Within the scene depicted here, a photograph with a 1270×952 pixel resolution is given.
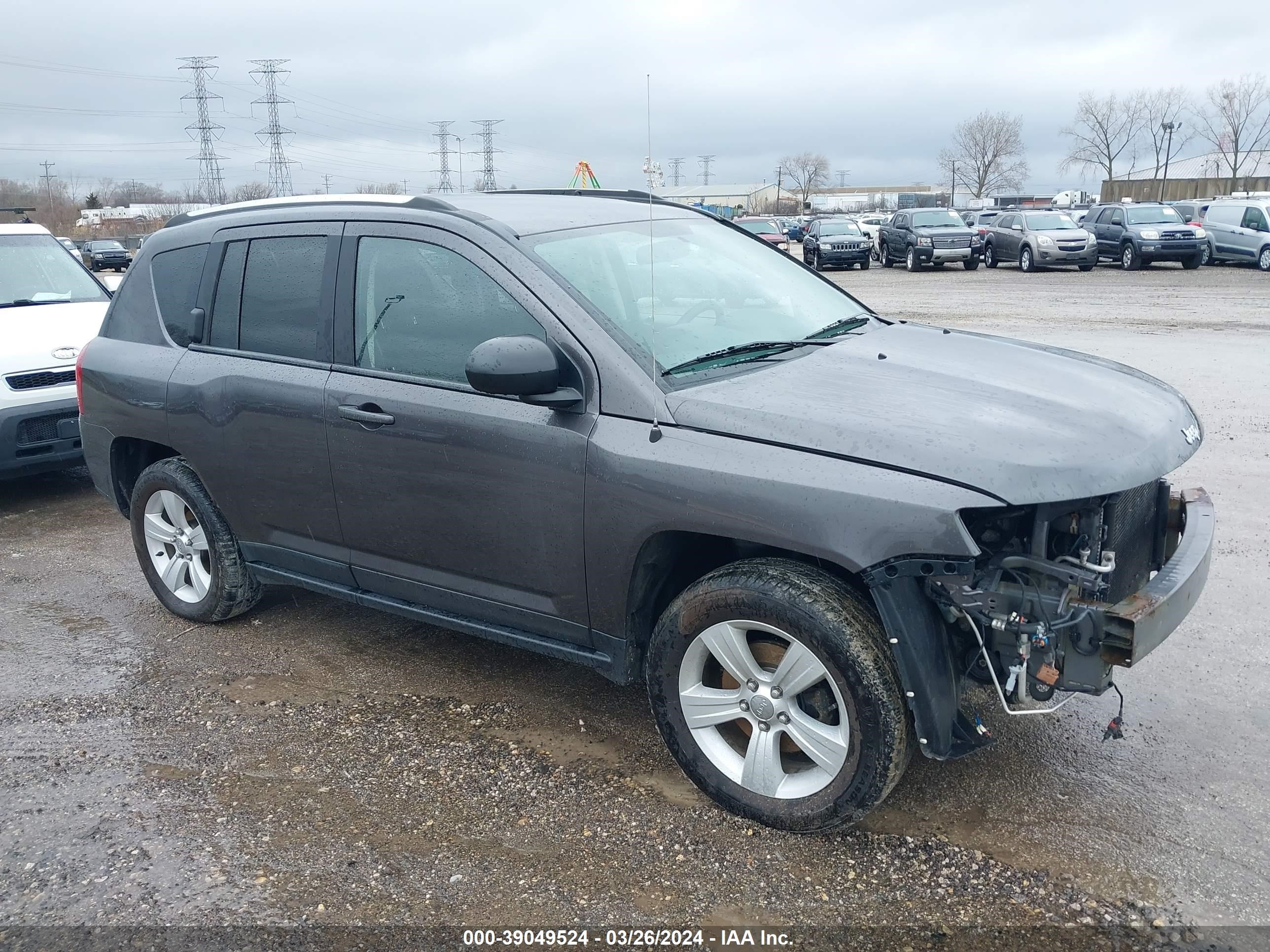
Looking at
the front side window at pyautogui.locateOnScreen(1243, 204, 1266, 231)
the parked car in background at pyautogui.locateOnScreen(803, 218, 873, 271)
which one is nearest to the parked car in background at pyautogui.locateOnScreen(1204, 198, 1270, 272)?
the front side window at pyautogui.locateOnScreen(1243, 204, 1266, 231)

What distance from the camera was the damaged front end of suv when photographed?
2.81m

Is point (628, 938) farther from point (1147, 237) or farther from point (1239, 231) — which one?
point (1239, 231)

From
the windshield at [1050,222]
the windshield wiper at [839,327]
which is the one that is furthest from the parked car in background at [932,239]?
the windshield wiper at [839,327]

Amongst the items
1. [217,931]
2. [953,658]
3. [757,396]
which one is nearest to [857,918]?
[953,658]

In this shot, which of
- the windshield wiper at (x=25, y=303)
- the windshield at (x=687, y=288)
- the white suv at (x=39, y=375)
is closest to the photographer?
the windshield at (x=687, y=288)

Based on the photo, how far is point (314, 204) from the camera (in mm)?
4402

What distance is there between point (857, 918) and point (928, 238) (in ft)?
93.9

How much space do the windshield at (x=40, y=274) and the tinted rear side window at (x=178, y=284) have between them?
414 centimetres

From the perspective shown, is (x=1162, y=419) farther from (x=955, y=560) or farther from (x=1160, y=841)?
(x=1160, y=841)

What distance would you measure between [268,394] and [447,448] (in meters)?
1.02

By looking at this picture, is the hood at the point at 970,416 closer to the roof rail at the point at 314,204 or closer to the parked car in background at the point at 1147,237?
the roof rail at the point at 314,204

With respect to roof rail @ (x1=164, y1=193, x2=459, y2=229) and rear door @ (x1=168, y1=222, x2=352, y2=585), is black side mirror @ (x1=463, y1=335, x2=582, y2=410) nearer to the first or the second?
roof rail @ (x1=164, y1=193, x2=459, y2=229)

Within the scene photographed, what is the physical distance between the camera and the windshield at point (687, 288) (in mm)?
3629

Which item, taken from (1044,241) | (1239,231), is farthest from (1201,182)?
(1044,241)
